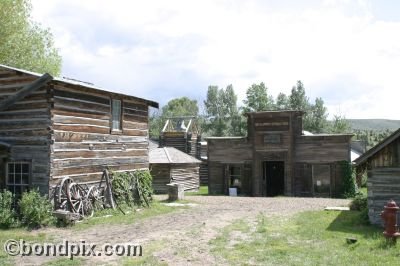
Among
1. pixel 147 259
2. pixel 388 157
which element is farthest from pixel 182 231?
pixel 388 157

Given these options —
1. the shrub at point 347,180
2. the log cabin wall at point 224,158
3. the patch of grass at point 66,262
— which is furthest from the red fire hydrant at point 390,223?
the log cabin wall at point 224,158

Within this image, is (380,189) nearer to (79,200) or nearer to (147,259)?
(147,259)

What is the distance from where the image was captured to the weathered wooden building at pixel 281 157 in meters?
30.3

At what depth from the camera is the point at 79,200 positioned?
17.7 m

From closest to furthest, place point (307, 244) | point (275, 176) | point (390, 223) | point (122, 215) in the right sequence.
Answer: point (390, 223) → point (307, 244) → point (122, 215) → point (275, 176)

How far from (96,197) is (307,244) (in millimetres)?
9868

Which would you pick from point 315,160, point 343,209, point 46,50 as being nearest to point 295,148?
point 315,160

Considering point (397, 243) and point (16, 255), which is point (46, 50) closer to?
point (16, 255)

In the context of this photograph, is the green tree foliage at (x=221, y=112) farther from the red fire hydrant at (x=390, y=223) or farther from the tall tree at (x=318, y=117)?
the red fire hydrant at (x=390, y=223)

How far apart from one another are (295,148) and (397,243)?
1892 cm

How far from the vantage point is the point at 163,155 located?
119 feet

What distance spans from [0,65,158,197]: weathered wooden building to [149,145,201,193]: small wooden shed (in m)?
15.0

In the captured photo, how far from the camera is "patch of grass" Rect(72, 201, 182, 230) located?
16719 mm

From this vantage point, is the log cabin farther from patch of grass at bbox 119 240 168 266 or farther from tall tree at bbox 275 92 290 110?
tall tree at bbox 275 92 290 110
